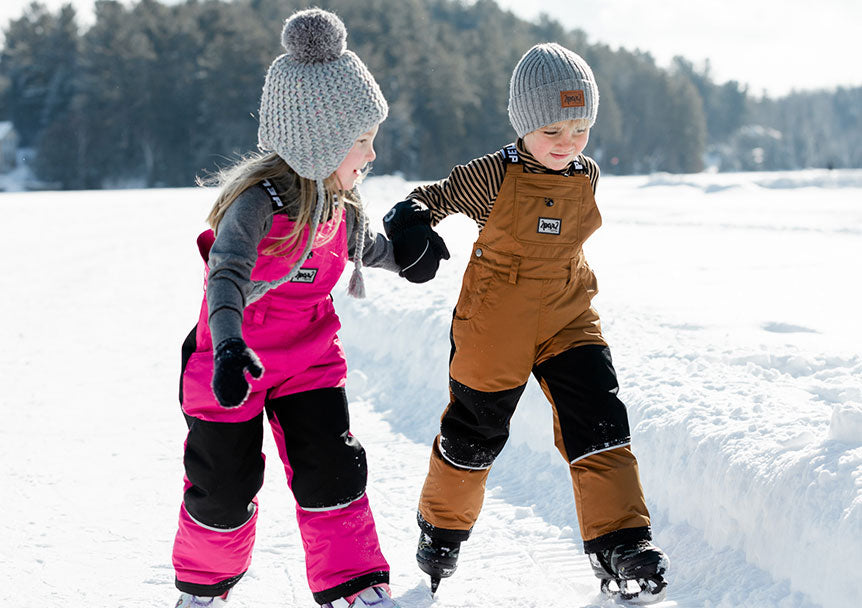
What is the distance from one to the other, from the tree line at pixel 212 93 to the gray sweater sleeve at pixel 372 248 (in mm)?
36851

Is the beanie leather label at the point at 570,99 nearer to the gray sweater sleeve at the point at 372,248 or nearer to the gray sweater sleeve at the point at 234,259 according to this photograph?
the gray sweater sleeve at the point at 372,248

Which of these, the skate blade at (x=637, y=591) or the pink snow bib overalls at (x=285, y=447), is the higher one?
the pink snow bib overalls at (x=285, y=447)

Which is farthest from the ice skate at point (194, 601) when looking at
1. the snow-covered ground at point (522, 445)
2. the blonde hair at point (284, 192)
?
the blonde hair at point (284, 192)

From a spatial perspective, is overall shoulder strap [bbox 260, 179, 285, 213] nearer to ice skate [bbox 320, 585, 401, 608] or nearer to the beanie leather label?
the beanie leather label

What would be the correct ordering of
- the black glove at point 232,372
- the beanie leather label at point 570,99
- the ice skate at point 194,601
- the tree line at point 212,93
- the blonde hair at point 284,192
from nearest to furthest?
1. the black glove at point 232,372
2. the blonde hair at point 284,192
3. the ice skate at point 194,601
4. the beanie leather label at point 570,99
5. the tree line at point 212,93

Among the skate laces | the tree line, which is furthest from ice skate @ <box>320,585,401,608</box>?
the tree line

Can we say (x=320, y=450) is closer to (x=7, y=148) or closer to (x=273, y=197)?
(x=273, y=197)

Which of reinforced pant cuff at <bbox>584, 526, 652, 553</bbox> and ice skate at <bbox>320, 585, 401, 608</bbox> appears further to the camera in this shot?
reinforced pant cuff at <bbox>584, 526, 652, 553</bbox>

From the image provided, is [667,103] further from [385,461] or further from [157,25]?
[385,461]

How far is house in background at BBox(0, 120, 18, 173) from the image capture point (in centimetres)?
5050

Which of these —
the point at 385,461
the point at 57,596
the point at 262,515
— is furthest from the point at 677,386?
the point at 57,596

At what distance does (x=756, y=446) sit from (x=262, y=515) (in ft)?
5.61

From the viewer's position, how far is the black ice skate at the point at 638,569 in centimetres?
222

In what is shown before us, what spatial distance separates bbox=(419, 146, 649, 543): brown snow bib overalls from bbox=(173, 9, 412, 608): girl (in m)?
0.41
